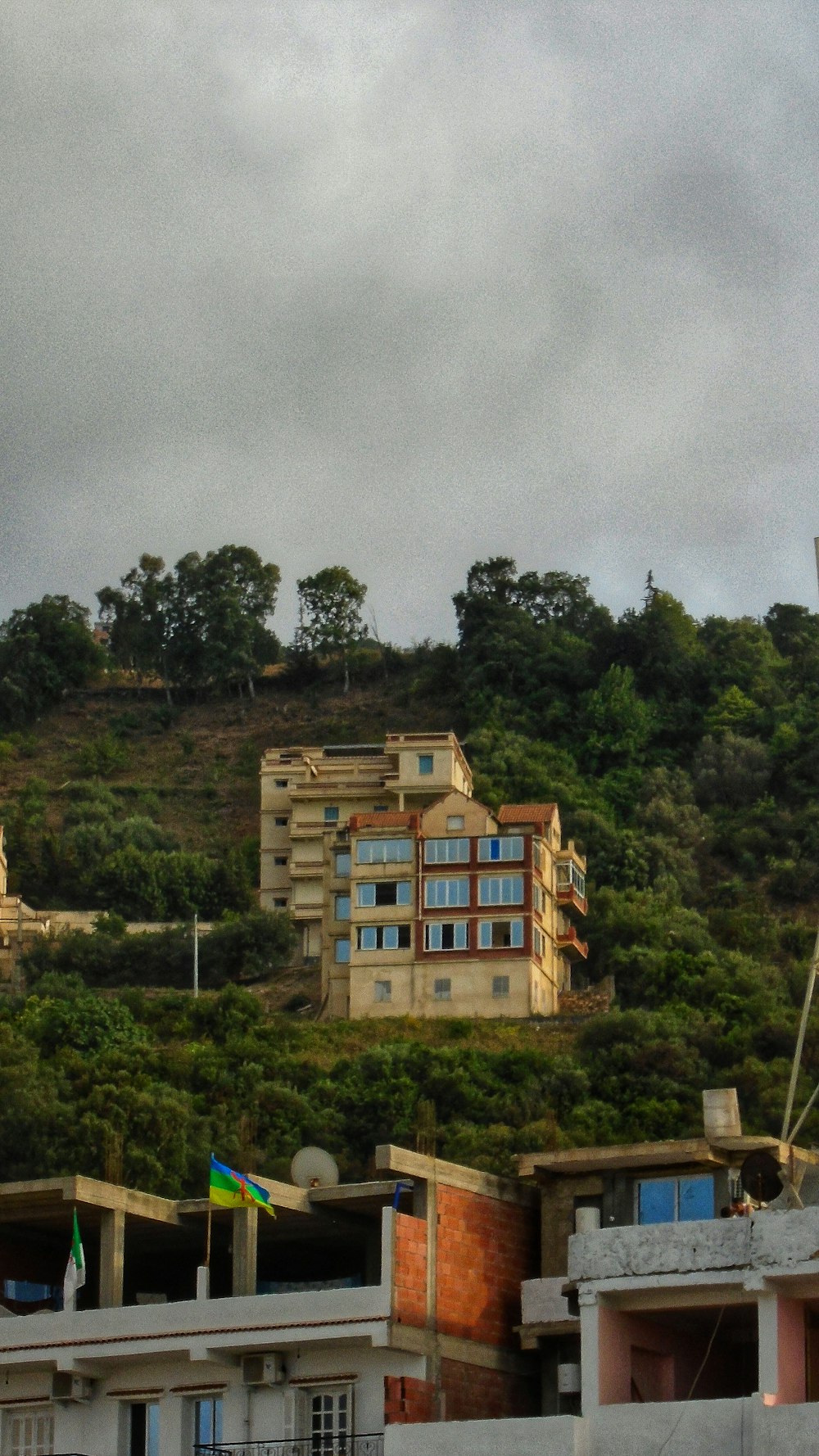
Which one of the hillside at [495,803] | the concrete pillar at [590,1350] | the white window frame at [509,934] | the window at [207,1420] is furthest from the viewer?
the white window frame at [509,934]

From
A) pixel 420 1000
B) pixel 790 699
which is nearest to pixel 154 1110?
pixel 420 1000

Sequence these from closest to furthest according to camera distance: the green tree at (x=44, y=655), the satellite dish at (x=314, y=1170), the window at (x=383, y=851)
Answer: the satellite dish at (x=314, y=1170)
the window at (x=383, y=851)
the green tree at (x=44, y=655)

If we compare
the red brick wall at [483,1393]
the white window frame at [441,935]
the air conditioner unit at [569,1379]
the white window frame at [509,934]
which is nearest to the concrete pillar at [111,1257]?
the red brick wall at [483,1393]

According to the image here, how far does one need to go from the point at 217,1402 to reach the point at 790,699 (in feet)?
301

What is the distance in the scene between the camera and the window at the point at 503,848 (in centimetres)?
9056

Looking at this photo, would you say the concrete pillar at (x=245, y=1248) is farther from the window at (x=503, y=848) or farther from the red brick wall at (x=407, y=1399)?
the window at (x=503, y=848)

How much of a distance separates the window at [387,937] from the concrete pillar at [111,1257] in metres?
57.1

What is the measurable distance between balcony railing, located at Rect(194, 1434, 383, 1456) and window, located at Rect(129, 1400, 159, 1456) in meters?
0.83

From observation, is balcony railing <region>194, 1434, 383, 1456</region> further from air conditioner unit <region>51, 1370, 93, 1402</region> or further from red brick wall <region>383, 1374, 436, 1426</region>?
air conditioner unit <region>51, 1370, 93, 1402</region>

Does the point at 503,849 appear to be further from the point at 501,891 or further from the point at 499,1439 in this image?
the point at 499,1439

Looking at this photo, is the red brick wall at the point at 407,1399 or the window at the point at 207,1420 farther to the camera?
the window at the point at 207,1420

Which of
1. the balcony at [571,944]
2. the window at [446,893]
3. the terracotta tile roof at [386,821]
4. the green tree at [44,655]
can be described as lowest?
the balcony at [571,944]

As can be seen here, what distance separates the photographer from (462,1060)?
81.4 metres

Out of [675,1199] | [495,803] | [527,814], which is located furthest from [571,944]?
[675,1199]
